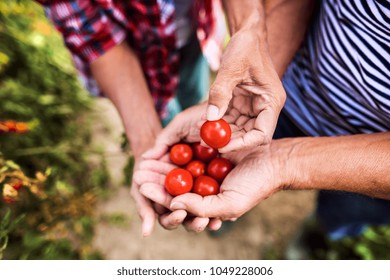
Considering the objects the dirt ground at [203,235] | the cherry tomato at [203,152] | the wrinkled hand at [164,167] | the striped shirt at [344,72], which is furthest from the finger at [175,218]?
the dirt ground at [203,235]

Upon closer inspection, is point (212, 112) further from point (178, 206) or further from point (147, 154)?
point (147, 154)

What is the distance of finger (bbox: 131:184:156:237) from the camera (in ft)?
5.42

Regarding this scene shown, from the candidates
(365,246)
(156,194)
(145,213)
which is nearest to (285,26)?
(156,194)

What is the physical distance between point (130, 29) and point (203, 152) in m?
0.77

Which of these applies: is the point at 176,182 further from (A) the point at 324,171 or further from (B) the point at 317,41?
(B) the point at 317,41

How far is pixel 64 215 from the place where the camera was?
98.1 inches

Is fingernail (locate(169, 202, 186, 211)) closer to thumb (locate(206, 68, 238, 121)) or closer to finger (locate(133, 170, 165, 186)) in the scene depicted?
finger (locate(133, 170, 165, 186))

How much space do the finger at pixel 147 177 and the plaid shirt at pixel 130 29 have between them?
64 cm

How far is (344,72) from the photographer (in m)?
1.45

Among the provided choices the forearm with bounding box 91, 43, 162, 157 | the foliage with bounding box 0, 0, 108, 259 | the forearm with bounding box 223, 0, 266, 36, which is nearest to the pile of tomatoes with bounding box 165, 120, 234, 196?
the forearm with bounding box 91, 43, 162, 157

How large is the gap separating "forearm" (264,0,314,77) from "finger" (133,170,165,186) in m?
0.82

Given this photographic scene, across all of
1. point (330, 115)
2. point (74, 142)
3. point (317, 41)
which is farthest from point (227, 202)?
point (74, 142)
